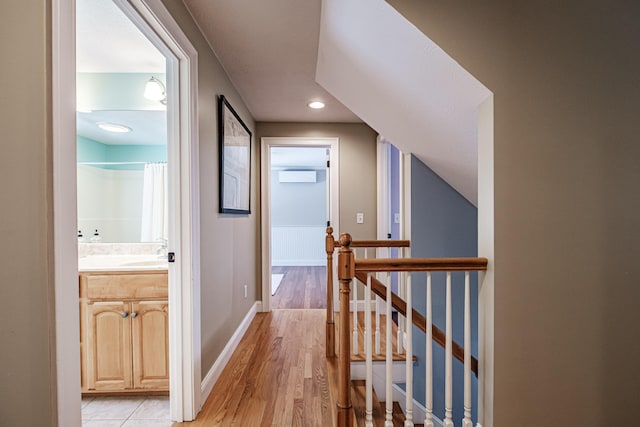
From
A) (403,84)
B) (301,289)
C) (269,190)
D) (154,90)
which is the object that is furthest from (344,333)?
(301,289)

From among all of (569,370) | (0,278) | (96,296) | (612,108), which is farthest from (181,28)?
(569,370)

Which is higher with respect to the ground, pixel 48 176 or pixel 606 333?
pixel 48 176

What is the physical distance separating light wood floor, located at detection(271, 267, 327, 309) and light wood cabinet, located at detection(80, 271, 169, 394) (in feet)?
6.23

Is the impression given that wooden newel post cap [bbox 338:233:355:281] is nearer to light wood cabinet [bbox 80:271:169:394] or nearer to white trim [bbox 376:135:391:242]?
light wood cabinet [bbox 80:271:169:394]

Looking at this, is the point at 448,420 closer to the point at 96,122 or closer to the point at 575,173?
the point at 575,173

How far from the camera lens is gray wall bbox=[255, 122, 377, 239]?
3439 millimetres

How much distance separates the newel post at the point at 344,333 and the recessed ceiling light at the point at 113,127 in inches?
80.6

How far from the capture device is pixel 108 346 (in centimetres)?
173

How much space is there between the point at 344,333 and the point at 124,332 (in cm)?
138

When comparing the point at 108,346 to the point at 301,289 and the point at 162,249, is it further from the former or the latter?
the point at 301,289

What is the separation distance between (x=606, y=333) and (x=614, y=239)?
41cm

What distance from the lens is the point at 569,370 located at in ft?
4.12

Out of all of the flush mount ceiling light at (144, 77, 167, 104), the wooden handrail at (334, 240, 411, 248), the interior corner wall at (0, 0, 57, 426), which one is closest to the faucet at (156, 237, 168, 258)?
the flush mount ceiling light at (144, 77, 167, 104)

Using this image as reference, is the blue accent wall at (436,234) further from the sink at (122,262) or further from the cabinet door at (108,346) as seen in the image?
the cabinet door at (108,346)
